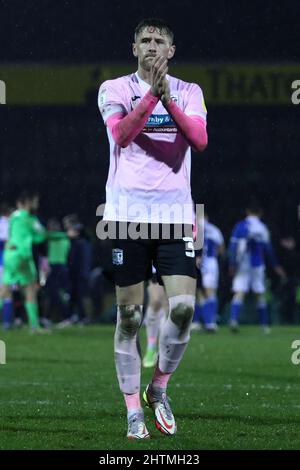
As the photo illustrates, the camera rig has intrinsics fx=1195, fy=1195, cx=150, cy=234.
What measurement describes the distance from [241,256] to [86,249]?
3.04m

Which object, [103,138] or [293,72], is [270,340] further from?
[103,138]

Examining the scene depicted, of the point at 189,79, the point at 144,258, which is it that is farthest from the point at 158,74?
the point at 189,79

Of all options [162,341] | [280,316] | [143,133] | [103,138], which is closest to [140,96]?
[143,133]

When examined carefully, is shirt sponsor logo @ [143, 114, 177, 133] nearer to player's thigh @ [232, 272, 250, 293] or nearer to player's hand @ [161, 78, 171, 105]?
player's hand @ [161, 78, 171, 105]

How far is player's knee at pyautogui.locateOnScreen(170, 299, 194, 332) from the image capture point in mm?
6246

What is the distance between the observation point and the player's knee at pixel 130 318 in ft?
20.5

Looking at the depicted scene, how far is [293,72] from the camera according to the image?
22.7 m

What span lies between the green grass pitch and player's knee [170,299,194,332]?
60 centimetres

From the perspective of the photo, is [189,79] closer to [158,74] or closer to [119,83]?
[119,83]
